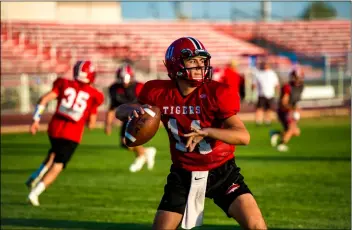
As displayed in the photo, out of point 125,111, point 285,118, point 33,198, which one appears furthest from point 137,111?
point 285,118

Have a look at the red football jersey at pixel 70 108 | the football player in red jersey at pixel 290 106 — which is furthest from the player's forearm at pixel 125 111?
the football player in red jersey at pixel 290 106

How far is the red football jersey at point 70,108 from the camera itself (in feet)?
37.6

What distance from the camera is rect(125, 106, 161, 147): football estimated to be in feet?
19.5

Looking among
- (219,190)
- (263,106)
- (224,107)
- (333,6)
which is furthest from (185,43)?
(333,6)

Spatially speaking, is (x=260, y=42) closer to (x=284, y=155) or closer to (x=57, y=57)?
(x=57, y=57)

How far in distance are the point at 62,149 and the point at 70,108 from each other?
1.93ft

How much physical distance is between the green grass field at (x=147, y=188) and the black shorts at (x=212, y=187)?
126 inches

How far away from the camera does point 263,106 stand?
2609cm

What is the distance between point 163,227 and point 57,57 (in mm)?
27534

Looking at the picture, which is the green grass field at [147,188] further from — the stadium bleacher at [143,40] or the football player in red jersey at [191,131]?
the stadium bleacher at [143,40]

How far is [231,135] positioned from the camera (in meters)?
5.80

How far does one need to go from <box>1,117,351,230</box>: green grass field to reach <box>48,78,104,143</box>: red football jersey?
3.23 ft

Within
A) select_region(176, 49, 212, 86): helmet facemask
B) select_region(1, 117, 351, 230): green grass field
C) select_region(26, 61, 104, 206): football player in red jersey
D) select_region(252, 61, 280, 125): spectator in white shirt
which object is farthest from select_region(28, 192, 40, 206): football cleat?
select_region(252, 61, 280, 125): spectator in white shirt

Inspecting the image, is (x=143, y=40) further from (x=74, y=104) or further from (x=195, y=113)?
(x=195, y=113)
